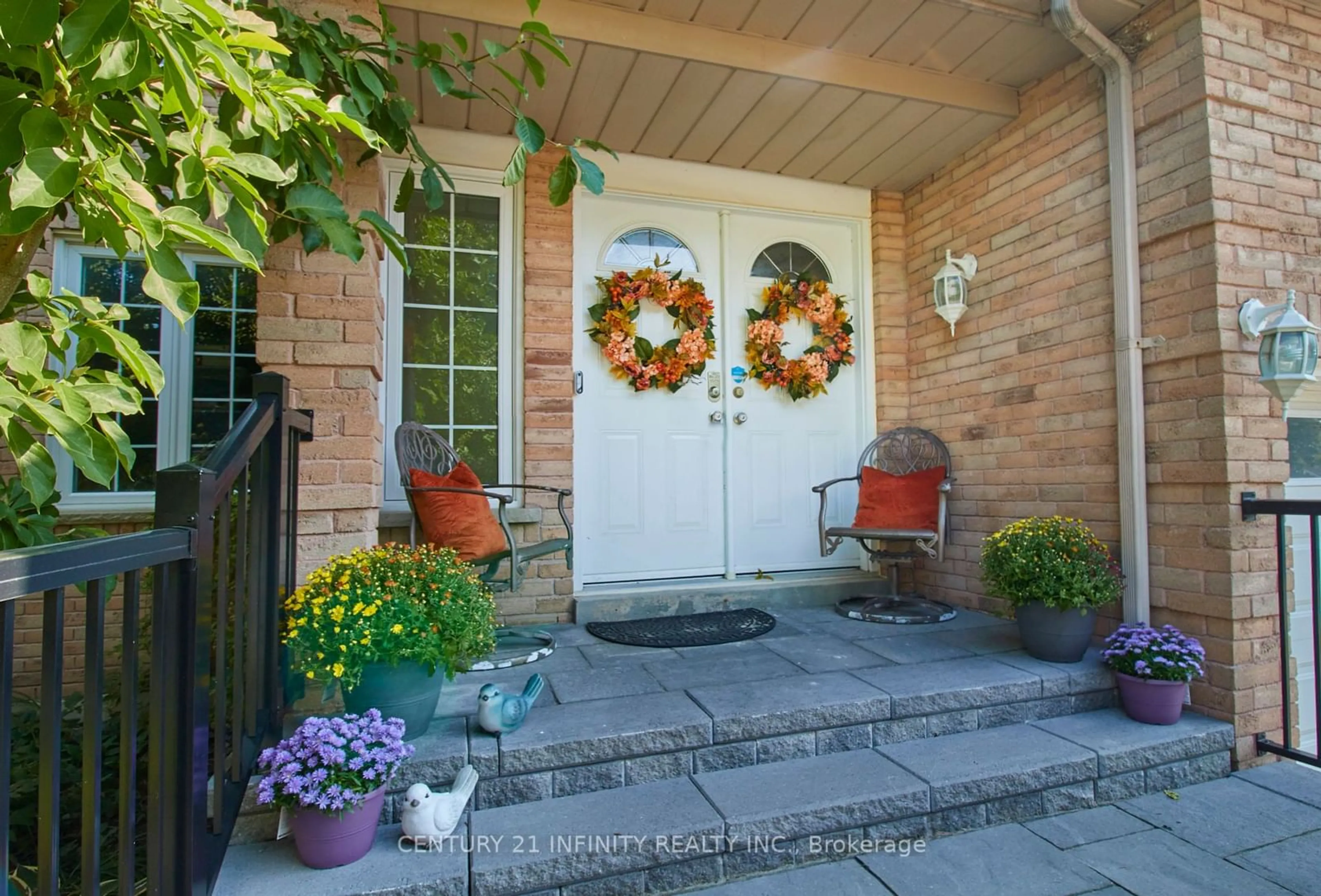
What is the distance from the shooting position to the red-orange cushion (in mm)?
3352

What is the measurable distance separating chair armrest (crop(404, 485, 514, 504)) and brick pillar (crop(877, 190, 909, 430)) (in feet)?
7.62

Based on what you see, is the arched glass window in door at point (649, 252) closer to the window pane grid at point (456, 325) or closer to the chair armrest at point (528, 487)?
the window pane grid at point (456, 325)

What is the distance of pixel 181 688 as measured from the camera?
121 cm

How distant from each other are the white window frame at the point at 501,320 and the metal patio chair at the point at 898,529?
158 cm

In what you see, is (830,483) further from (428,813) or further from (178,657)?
(178,657)

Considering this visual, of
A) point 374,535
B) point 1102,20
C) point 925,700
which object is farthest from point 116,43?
point 1102,20

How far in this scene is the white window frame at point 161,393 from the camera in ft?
8.59

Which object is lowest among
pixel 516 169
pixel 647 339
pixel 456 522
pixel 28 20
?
pixel 456 522

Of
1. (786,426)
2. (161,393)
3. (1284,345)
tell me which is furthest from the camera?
(786,426)

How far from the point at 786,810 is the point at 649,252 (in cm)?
274

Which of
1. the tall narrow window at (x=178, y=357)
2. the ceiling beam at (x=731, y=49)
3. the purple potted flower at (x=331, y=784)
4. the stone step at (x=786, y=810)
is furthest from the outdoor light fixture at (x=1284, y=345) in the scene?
the tall narrow window at (x=178, y=357)

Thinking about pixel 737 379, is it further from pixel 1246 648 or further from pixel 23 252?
pixel 23 252

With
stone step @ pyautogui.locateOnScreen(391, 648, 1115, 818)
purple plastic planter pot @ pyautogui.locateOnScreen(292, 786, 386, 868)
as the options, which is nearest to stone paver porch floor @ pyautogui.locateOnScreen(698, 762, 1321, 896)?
stone step @ pyautogui.locateOnScreen(391, 648, 1115, 818)

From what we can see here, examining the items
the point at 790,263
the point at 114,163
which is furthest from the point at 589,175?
the point at 790,263
